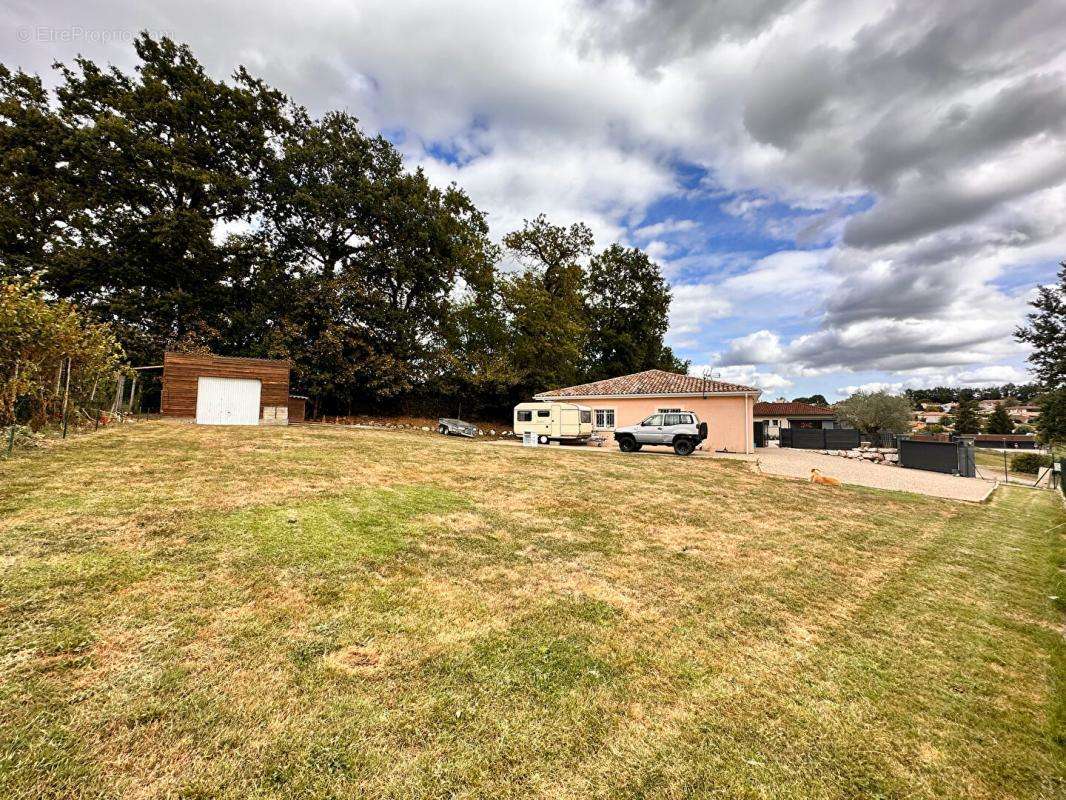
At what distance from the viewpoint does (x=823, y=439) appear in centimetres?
2797

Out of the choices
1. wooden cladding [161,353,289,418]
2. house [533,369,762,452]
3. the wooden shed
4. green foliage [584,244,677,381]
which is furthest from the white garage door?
green foliage [584,244,677,381]

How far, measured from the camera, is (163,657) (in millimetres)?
2707

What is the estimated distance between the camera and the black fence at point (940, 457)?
1672 cm

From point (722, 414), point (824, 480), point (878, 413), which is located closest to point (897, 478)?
point (824, 480)

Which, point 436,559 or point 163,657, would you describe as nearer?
point 163,657

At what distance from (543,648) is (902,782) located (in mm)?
2211

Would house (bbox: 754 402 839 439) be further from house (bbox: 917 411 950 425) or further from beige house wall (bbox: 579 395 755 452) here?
house (bbox: 917 411 950 425)

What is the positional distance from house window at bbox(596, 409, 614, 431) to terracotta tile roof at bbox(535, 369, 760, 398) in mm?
957

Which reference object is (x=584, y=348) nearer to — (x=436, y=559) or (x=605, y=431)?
(x=605, y=431)

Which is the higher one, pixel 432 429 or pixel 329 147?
pixel 329 147

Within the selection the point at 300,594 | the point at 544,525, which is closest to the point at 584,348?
the point at 544,525

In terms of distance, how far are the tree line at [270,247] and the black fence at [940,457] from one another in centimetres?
1997

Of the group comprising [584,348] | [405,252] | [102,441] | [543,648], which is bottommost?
[543,648]

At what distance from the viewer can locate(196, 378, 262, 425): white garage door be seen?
17078 mm
